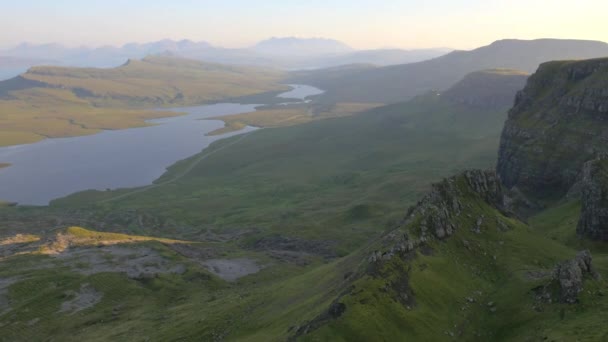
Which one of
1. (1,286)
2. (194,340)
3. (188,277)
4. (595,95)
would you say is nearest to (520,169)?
(595,95)

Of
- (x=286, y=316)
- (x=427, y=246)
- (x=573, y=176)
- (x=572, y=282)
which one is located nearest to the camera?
(x=572, y=282)

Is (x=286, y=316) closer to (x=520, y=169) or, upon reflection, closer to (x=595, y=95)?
(x=520, y=169)

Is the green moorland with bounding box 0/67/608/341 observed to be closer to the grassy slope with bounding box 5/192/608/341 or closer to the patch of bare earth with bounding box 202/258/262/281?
the grassy slope with bounding box 5/192/608/341

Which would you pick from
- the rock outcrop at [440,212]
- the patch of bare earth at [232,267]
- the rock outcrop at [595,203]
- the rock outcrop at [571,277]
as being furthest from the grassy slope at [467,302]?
A: the patch of bare earth at [232,267]

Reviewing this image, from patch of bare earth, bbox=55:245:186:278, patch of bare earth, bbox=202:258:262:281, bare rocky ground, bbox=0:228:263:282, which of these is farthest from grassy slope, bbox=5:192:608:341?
patch of bare earth, bbox=202:258:262:281

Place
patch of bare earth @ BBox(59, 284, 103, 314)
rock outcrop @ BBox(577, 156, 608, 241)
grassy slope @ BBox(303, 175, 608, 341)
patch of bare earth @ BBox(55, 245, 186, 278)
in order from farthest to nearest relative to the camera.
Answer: patch of bare earth @ BBox(55, 245, 186, 278) → patch of bare earth @ BBox(59, 284, 103, 314) → rock outcrop @ BBox(577, 156, 608, 241) → grassy slope @ BBox(303, 175, 608, 341)

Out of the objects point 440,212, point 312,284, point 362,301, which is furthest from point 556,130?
point 362,301

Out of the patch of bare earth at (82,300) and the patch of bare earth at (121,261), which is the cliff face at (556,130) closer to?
the patch of bare earth at (121,261)
